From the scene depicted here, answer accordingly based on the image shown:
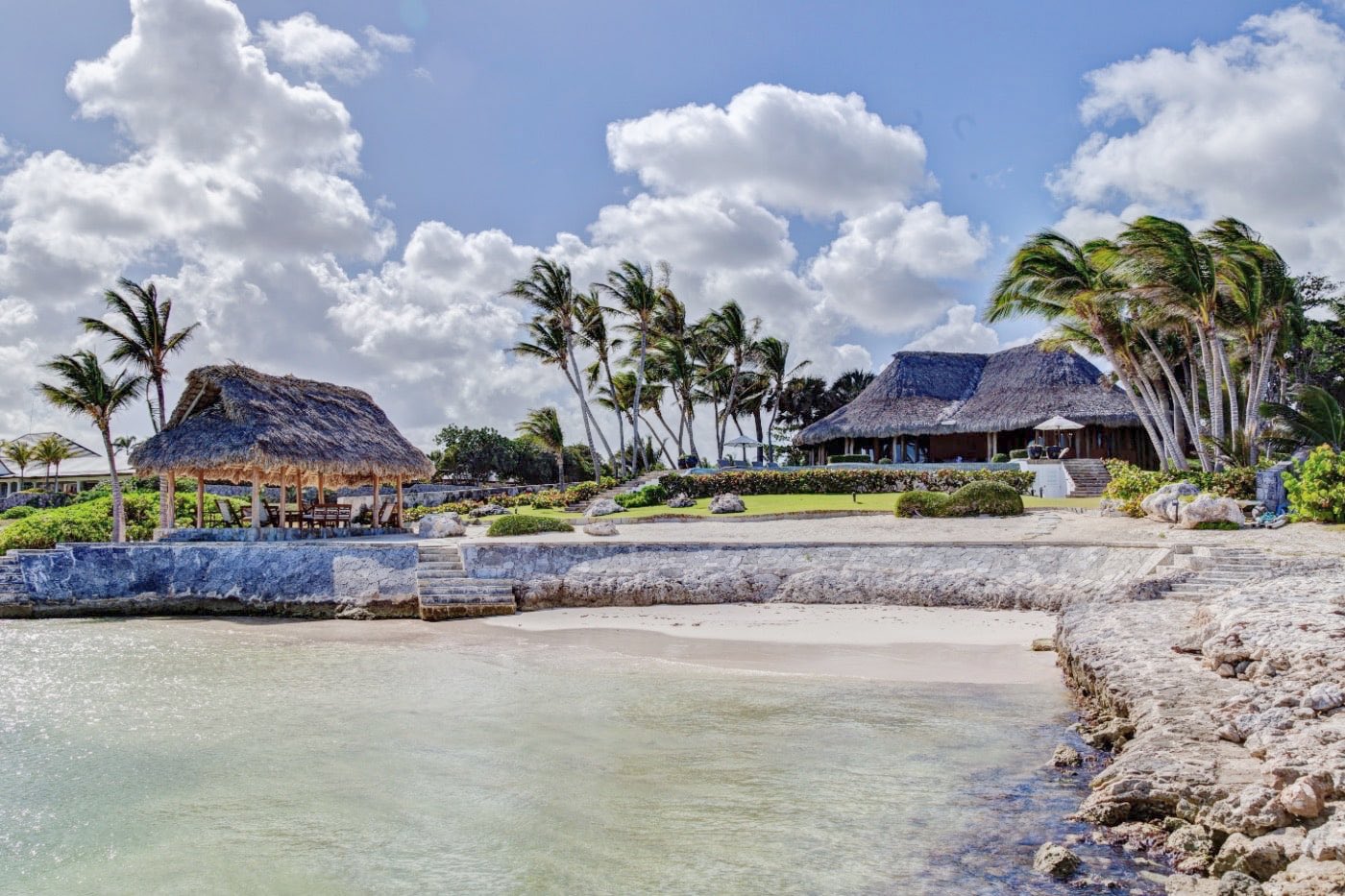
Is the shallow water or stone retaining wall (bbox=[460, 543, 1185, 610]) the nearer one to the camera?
the shallow water

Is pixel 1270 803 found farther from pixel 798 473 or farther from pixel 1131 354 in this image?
pixel 798 473

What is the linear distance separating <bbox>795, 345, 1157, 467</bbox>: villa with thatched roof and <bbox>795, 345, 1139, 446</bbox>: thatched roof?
0.04m

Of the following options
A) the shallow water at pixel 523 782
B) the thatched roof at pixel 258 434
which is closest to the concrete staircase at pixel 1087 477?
the shallow water at pixel 523 782

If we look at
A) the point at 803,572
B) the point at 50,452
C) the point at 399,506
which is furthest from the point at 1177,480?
the point at 50,452

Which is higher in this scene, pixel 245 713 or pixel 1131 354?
pixel 1131 354

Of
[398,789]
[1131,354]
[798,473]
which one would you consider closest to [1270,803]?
[398,789]

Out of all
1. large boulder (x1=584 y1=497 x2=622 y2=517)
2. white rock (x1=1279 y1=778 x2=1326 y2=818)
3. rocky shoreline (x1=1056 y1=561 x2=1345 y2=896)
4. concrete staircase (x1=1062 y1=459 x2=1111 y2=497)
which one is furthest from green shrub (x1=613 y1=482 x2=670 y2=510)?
white rock (x1=1279 y1=778 x2=1326 y2=818)

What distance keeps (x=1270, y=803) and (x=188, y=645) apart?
578 inches

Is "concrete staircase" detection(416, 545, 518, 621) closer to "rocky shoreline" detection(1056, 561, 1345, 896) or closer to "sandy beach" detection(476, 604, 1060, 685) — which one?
"sandy beach" detection(476, 604, 1060, 685)

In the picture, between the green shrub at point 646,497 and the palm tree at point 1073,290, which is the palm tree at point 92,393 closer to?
the green shrub at point 646,497

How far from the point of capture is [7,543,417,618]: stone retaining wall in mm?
17969

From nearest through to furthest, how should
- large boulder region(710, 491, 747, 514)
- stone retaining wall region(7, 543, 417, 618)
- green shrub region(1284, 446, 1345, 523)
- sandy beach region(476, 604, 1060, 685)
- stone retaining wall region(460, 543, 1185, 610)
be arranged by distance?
sandy beach region(476, 604, 1060, 685)
stone retaining wall region(460, 543, 1185, 610)
green shrub region(1284, 446, 1345, 523)
stone retaining wall region(7, 543, 417, 618)
large boulder region(710, 491, 747, 514)

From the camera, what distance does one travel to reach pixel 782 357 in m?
52.0

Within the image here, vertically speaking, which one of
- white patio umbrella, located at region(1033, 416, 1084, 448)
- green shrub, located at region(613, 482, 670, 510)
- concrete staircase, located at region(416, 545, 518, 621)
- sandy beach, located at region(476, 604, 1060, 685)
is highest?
white patio umbrella, located at region(1033, 416, 1084, 448)
